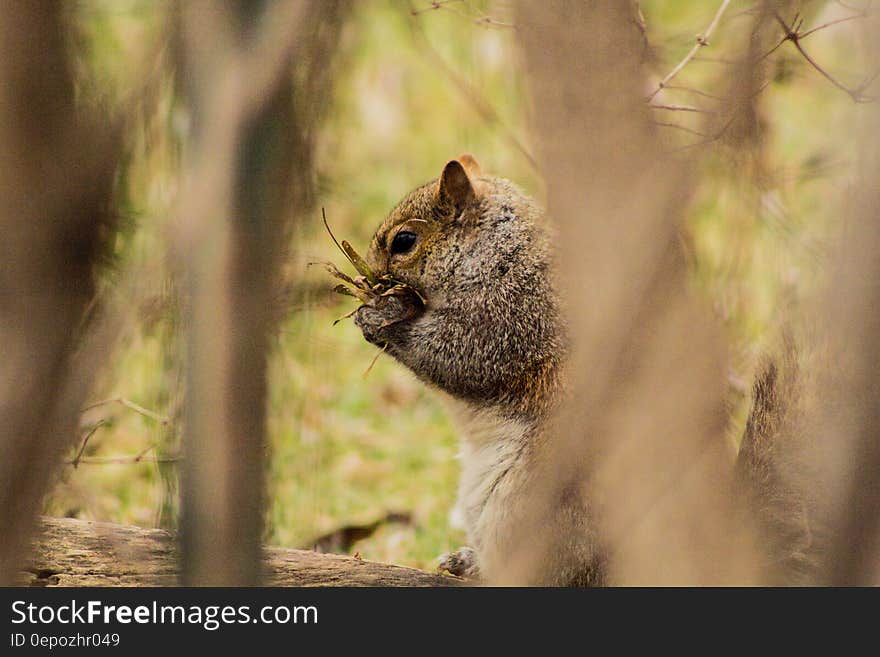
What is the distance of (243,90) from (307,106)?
181 millimetres

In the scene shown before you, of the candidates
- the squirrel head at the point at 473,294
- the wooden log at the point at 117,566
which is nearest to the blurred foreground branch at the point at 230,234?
the wooden log at the point at 117,566


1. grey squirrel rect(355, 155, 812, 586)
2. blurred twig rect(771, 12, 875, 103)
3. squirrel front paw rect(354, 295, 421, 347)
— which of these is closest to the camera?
blurred twig rect(771, 12, 875, 103)

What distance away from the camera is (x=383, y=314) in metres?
3.31

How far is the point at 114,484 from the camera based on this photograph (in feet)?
13.9

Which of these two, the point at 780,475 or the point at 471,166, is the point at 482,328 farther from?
the point at 780,475

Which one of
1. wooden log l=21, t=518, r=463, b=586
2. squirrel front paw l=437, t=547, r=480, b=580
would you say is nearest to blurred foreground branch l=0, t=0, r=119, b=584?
wooden log l=21, t=518, r=463, b=586

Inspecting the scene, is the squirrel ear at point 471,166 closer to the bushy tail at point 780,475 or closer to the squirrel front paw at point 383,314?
the squirrel front paw at point 383,314

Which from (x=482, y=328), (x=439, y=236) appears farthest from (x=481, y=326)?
(x=439, y=236)

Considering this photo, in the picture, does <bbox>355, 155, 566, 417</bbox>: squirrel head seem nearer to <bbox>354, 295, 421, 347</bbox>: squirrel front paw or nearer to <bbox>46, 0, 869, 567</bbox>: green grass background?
<bbox>354, 295, 421, 347</bbox>: squirrel front paw

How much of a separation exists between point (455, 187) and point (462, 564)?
111cm

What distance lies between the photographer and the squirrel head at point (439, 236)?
3232mm

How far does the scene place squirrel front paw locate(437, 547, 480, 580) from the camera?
10.3 feet
